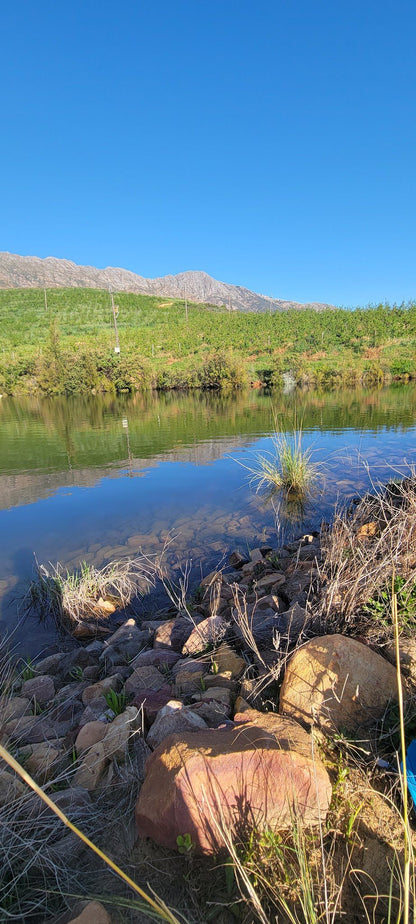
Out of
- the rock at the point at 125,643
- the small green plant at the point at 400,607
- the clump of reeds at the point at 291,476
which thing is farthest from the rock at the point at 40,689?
the clump of reeds at the point at 291,476

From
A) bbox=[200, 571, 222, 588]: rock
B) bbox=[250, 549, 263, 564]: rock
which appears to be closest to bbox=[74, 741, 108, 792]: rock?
bbox=[200, 571, 222, 588]: rock

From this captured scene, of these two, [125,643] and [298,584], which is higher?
[298,584]

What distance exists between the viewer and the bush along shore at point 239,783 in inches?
52.4

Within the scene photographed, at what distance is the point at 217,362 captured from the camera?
36594mm

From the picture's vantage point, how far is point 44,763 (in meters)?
1.95

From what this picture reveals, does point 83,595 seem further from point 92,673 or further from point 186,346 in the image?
point 186,346

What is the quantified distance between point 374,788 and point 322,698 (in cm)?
38

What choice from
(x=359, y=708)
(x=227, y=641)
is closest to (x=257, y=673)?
(x=227, y=641)

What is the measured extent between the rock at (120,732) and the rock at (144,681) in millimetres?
357

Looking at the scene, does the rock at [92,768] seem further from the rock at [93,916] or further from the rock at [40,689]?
the rock at [40,689]

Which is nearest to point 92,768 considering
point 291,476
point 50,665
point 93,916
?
point 93,916

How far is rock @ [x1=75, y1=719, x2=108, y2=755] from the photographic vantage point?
2053 millimetres

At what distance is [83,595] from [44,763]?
8.25 ft

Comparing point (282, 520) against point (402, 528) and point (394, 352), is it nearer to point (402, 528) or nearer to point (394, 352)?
point (402, 528)
